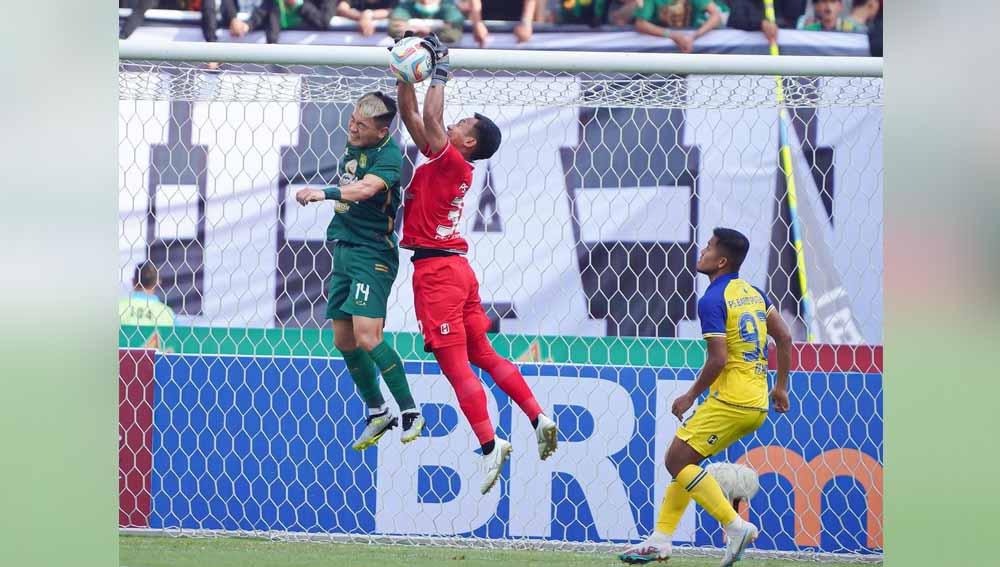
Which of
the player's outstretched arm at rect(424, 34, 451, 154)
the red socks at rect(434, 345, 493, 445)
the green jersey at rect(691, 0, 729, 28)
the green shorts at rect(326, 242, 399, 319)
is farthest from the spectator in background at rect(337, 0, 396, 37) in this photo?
the red socks at rect(434, 345, 493, 445)

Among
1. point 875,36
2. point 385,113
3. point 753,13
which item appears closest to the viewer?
point 385,113

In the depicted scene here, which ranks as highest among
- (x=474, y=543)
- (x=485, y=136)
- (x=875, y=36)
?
(x=875, y=36)

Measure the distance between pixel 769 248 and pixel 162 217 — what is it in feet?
12.0

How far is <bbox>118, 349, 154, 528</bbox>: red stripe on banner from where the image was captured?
627cm

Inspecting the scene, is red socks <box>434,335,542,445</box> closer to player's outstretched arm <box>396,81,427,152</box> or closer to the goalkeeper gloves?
player's outstretched arm <box>396,81,427,152</box>

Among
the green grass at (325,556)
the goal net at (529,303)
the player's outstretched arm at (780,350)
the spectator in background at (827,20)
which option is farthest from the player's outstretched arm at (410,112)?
the spectator in background at (827,20)

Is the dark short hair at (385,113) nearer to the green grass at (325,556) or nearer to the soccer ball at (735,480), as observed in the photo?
the green grass at (325,556)

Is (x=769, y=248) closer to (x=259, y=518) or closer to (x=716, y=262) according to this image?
(x=716, y=262)

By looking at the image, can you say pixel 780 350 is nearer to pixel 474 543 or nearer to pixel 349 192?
pixel 474 543

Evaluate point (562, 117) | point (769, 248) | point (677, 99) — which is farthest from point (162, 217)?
point (769, 248)

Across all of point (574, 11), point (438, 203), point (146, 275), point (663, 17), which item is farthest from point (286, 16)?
point (438, 203)

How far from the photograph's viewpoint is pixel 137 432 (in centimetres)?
633

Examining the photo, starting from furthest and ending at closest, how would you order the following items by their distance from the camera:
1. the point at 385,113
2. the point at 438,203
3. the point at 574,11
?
1. the point at 574,11
2. the point at 438,203
3. the point at 385,113

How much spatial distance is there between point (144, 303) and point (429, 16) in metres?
2.70
